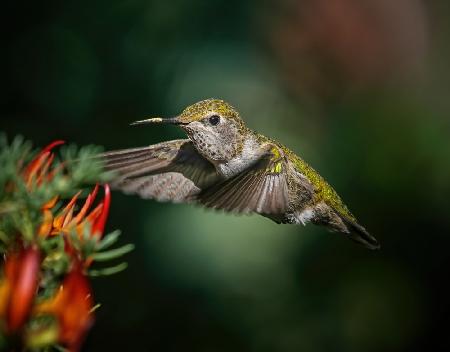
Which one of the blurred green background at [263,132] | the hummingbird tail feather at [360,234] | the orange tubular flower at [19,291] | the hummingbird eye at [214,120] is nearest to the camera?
the orange tubular flower at [19,291]

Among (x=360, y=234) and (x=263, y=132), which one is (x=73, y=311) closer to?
(x=360, y=234)

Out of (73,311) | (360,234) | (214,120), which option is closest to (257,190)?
(214,120)

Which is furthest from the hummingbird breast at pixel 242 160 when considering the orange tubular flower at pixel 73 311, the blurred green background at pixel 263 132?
the orange tubular flower at pixel 73 311

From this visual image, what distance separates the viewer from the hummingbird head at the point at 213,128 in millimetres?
2023

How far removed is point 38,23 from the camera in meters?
3.30

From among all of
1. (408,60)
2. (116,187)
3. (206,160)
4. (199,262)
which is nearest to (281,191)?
(206,160)

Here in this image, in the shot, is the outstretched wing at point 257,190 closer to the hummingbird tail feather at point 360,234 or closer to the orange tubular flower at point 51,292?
the hummingbird tail feather at point 360,234

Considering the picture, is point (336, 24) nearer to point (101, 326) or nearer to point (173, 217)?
point (173, 217)

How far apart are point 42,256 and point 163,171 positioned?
105 cm

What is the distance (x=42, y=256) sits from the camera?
113 cm

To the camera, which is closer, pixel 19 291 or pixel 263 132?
pixel 19 291

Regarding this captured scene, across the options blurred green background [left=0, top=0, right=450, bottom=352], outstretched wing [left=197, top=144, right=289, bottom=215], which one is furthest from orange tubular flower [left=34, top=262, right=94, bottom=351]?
blurred green background [left=0, top=0, right=450, bottom=352]

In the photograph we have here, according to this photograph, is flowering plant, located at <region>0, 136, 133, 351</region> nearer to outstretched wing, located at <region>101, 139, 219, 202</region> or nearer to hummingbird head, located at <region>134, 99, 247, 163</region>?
outstretched wing, located at <region>101, 139, 219, 202</region>

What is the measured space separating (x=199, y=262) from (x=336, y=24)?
3.62 ft
